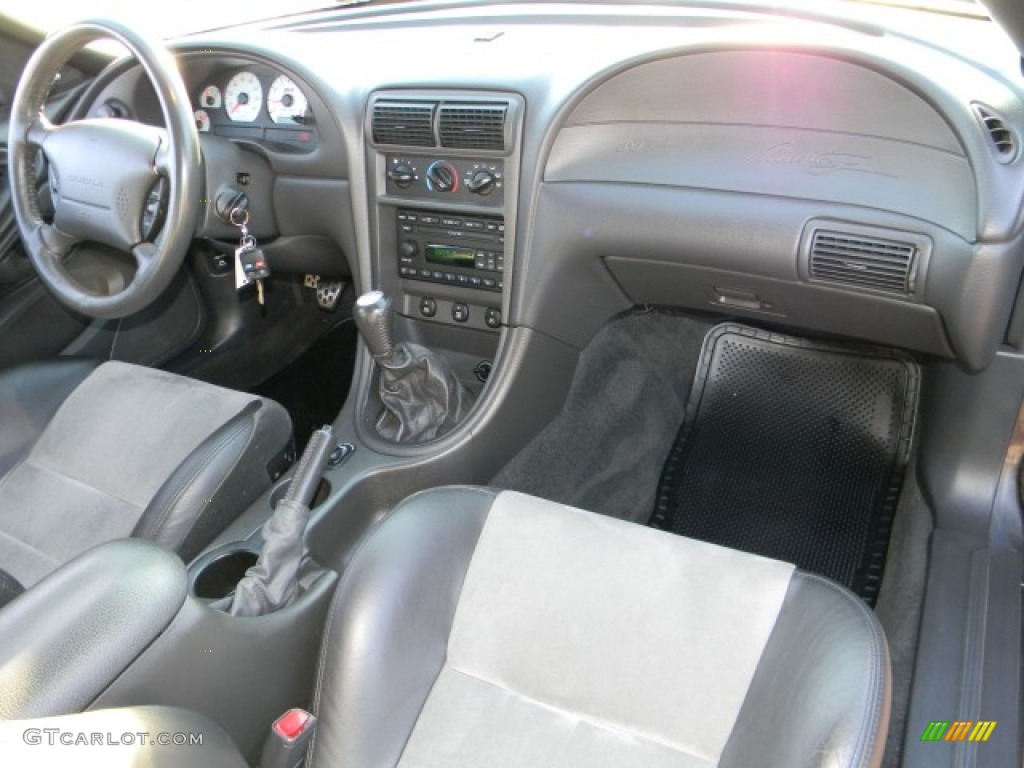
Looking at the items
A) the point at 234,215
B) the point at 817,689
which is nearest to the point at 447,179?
the point at 234,215

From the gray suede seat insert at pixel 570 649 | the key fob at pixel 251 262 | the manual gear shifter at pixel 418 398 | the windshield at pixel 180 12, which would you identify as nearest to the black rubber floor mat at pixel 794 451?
the manual gear shifter at pixel 418 398

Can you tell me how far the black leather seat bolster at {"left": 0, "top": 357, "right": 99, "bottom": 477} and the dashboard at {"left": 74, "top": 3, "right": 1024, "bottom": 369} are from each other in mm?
636

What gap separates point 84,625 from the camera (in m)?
1.03

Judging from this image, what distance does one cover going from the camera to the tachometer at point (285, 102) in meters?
2.19

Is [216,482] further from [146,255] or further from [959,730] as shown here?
[959,730]

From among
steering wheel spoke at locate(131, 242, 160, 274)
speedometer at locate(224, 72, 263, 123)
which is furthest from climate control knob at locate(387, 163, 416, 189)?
steering wheel spoke at locate(131, 242, 160, 274)

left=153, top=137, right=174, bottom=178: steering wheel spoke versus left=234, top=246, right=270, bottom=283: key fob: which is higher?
left=153, top=137, right=174, bottom=178: steering wheel spoke

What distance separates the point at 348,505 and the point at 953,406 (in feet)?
4.02

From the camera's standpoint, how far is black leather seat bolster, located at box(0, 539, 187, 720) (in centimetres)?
95

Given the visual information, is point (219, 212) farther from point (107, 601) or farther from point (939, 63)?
point (939, 63)

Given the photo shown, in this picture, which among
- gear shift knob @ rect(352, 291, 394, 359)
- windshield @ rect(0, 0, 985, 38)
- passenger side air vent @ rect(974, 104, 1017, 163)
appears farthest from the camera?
windshield @ rect(0, 0, 985, 38)

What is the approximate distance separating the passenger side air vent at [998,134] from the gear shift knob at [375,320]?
3.62 ft

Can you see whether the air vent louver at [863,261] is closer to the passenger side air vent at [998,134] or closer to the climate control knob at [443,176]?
the passenger side air vent at [998,134]

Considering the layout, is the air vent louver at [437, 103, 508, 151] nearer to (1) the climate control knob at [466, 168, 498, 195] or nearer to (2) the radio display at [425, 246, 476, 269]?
(1) the climate control knob at [466, 168, 498, 195]
